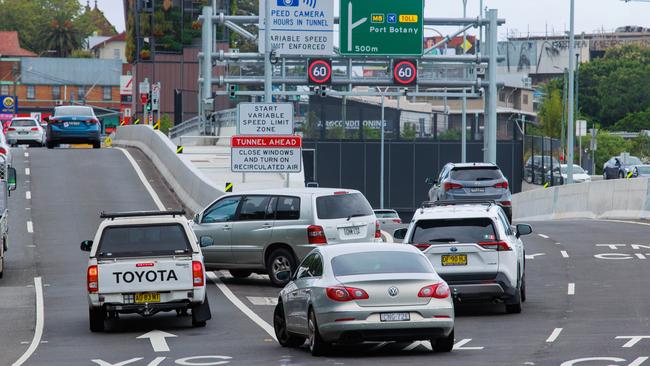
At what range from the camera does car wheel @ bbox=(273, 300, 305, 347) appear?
17.2m

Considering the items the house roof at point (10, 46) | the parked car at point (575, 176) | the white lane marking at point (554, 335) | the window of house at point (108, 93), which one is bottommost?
the parked car at point (575, 176)

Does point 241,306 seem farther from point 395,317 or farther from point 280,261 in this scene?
point 395,317

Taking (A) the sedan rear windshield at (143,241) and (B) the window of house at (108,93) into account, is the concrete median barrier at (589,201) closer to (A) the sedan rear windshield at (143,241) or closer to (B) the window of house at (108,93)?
(A) the sedan rear windshield at (143,241)

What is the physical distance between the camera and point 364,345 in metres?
17.5

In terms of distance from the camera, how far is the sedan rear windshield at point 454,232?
66.4 feet

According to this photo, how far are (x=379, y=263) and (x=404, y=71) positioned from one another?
39057 mm

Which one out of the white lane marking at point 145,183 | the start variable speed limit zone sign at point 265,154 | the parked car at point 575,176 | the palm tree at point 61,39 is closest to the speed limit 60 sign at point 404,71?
the white lane marking at point 145,183

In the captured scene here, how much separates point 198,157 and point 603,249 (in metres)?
25.6

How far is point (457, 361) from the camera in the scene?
15203 mm

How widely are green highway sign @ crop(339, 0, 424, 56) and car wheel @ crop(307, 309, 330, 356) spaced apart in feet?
121

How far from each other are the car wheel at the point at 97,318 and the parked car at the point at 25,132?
1976 inches

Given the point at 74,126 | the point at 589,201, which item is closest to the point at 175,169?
the point at 589,201

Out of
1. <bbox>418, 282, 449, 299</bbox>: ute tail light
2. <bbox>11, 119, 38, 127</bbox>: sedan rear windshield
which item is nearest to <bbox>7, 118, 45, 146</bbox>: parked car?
<bbox>11, 119, 38, 127</bbox>: sedan rear windshield

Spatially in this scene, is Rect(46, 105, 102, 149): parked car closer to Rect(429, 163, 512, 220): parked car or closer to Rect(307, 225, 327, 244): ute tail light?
Rect(429, 163, 512, 220): parked car
